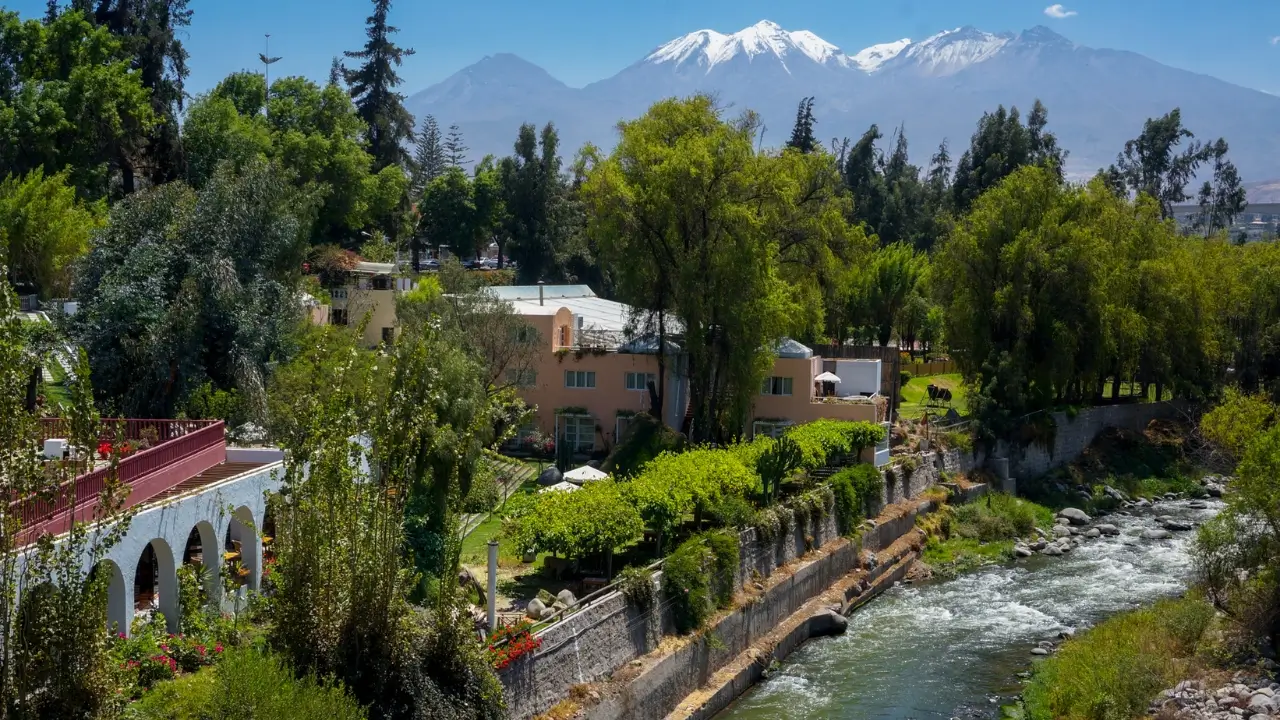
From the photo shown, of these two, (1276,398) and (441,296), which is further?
(1276,398)

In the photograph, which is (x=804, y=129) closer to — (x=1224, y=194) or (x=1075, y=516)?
(x=1075, y=516)

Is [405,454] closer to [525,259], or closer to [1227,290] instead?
[1227,290]

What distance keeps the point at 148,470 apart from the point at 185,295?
11.9 metres

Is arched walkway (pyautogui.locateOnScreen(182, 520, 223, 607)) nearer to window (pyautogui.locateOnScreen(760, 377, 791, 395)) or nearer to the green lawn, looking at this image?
window (pyautogui.locateOnScreen(760, 377, 791, 395))

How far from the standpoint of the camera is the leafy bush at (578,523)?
26.9 metres

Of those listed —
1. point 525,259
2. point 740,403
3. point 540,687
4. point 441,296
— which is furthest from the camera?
point 525,259

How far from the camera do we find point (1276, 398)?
54.4 metres

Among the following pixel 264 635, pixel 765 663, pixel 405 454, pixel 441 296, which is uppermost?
pixel 441 296

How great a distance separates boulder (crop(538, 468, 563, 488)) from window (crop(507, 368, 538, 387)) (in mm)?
6304

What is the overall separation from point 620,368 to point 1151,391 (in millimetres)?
33840

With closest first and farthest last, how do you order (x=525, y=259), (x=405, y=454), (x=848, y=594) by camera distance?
(x=405, y=454) < (x=848, y=594) < (x=525, y=259)

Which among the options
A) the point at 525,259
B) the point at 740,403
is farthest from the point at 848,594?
the point at 525,259

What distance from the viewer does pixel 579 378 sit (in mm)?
48250

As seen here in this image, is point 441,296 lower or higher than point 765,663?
higher
